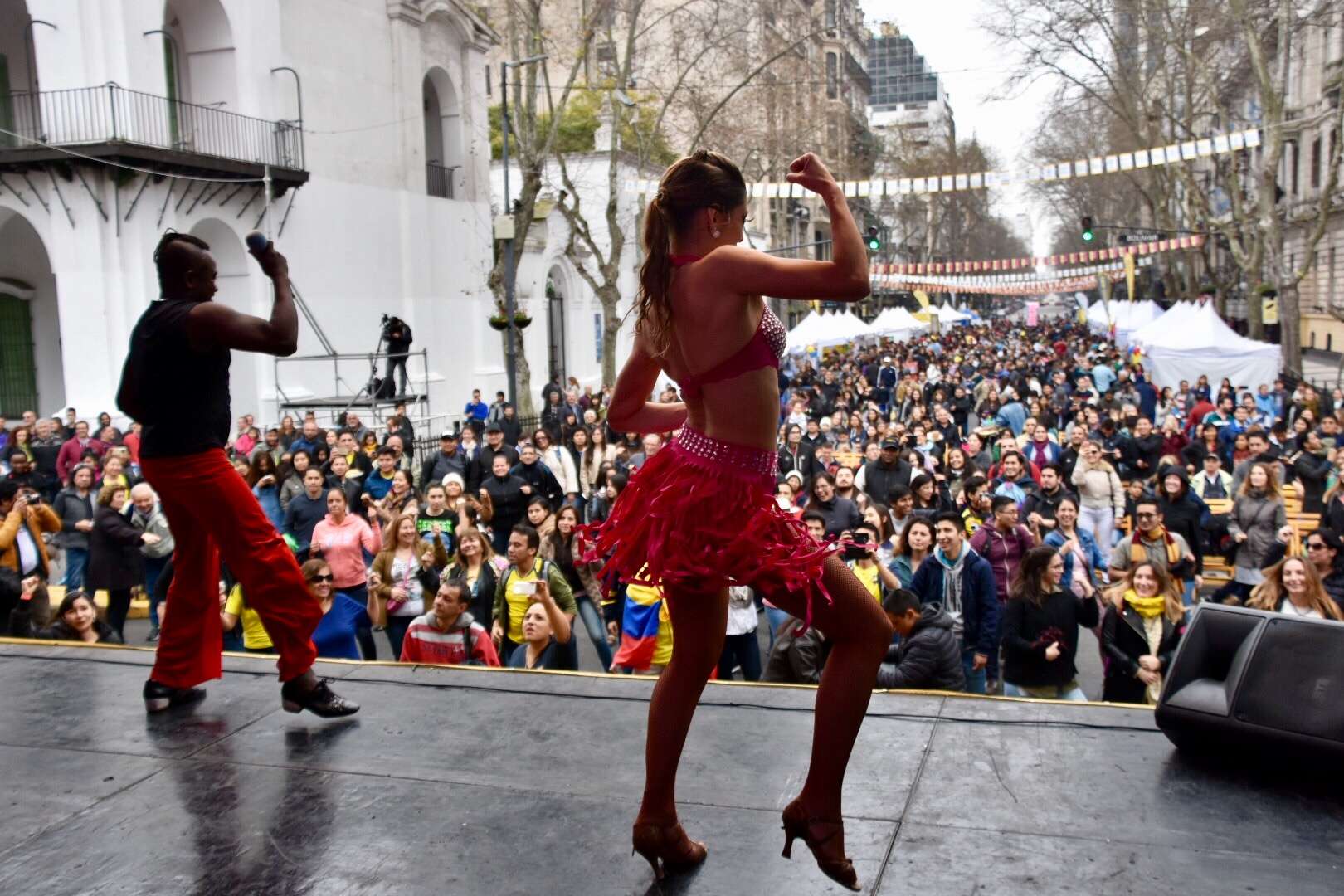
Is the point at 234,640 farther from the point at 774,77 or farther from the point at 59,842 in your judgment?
the point at 774,77

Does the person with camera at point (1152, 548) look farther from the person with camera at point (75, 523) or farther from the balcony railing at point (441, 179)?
the balcony railing at point (441, 179)

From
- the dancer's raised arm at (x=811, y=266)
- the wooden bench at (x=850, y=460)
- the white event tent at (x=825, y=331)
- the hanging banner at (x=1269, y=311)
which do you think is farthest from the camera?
the white event tent at (x=825, y=331)

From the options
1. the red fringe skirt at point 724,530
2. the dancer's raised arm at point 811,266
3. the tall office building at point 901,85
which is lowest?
the red fringe skirt at point 724,530

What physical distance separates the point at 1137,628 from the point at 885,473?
4846mm

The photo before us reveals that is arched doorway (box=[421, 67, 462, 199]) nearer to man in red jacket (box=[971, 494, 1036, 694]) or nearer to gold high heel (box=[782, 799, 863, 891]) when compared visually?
man in red jacket (box=[971, 494, 1036, 694])

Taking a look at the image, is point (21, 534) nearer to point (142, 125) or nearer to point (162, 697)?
point (162, 697)

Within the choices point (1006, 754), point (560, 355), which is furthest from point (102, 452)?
point (560, 355)

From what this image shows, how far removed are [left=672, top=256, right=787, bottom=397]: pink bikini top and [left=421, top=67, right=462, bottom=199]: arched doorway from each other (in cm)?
2324

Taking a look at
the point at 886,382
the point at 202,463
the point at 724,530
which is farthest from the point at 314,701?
the point at 886,382

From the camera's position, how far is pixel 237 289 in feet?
Result: 64.3

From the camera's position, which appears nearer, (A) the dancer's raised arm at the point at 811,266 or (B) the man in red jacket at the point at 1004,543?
(A) the dancer's raised arm at the point at 811,266

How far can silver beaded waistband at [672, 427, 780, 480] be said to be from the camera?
2711 mm

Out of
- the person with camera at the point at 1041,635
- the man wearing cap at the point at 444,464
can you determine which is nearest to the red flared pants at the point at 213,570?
the person with camera at the point at 1041,635

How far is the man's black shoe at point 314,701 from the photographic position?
3791 mm
